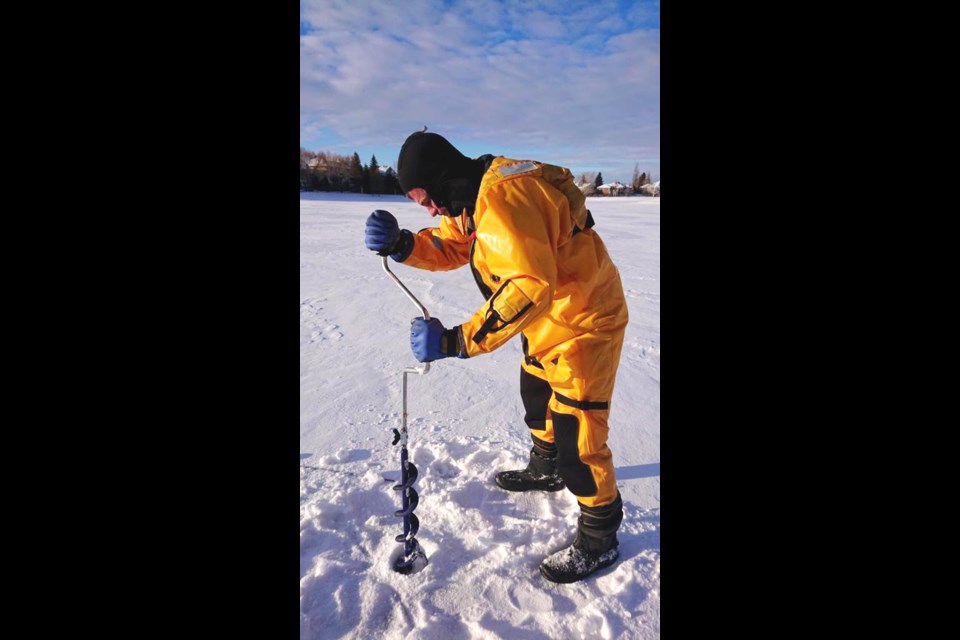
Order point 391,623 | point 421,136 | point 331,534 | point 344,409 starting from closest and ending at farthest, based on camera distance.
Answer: point 391,623 → point 421,136 → point 331,534 → point 344,409

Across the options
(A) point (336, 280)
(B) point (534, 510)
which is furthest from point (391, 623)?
(A) point (336, 280)

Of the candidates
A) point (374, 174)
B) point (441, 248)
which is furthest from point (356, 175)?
point (441, 248)

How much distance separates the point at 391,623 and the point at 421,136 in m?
2.02

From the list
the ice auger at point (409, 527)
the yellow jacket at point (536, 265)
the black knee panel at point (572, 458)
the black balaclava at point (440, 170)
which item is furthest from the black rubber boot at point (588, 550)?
the black balaclava at point (440, 170)

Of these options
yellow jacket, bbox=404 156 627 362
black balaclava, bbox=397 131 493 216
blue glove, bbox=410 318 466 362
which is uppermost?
black balaclava, bbox=397 131 493 216

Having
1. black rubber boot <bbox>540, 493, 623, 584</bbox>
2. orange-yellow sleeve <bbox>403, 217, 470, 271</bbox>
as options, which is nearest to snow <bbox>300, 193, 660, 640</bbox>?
black rubber boot <bbox>540, 493, 623, 584</bbox>

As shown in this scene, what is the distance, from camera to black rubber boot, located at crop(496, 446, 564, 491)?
2.62 meters

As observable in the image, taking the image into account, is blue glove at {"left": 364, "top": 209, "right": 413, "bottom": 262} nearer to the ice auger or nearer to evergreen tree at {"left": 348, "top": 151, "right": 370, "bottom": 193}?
the ice auger

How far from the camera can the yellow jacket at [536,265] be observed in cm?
170

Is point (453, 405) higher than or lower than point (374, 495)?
higher

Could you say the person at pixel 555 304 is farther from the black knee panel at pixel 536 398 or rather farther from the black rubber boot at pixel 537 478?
the black rubber boot at pixel 537 478

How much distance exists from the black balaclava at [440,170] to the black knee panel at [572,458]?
1055 mm

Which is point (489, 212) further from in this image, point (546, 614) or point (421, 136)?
point (546, 614)

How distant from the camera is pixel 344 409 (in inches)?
136
